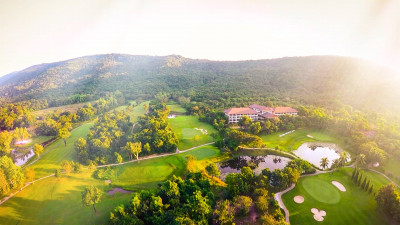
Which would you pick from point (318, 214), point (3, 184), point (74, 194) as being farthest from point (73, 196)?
point (318, 214)

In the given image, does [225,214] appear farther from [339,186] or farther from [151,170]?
[339,186]

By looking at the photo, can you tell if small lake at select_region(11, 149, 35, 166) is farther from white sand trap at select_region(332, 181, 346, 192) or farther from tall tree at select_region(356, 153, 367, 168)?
tall tree at select_region(356, 153, 367, 168)

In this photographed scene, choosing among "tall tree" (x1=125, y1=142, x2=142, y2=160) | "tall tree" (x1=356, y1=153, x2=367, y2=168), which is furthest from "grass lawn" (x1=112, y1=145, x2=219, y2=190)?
"tall tree" (x1=356, y1=153, x2=367, y2=168)

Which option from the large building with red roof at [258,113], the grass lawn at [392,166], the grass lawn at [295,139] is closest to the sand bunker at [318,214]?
the grass lawn at [392,166]

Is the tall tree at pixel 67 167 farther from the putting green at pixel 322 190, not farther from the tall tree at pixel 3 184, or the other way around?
the putting green at pixel 322 190

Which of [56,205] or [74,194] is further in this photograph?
[74,194]
